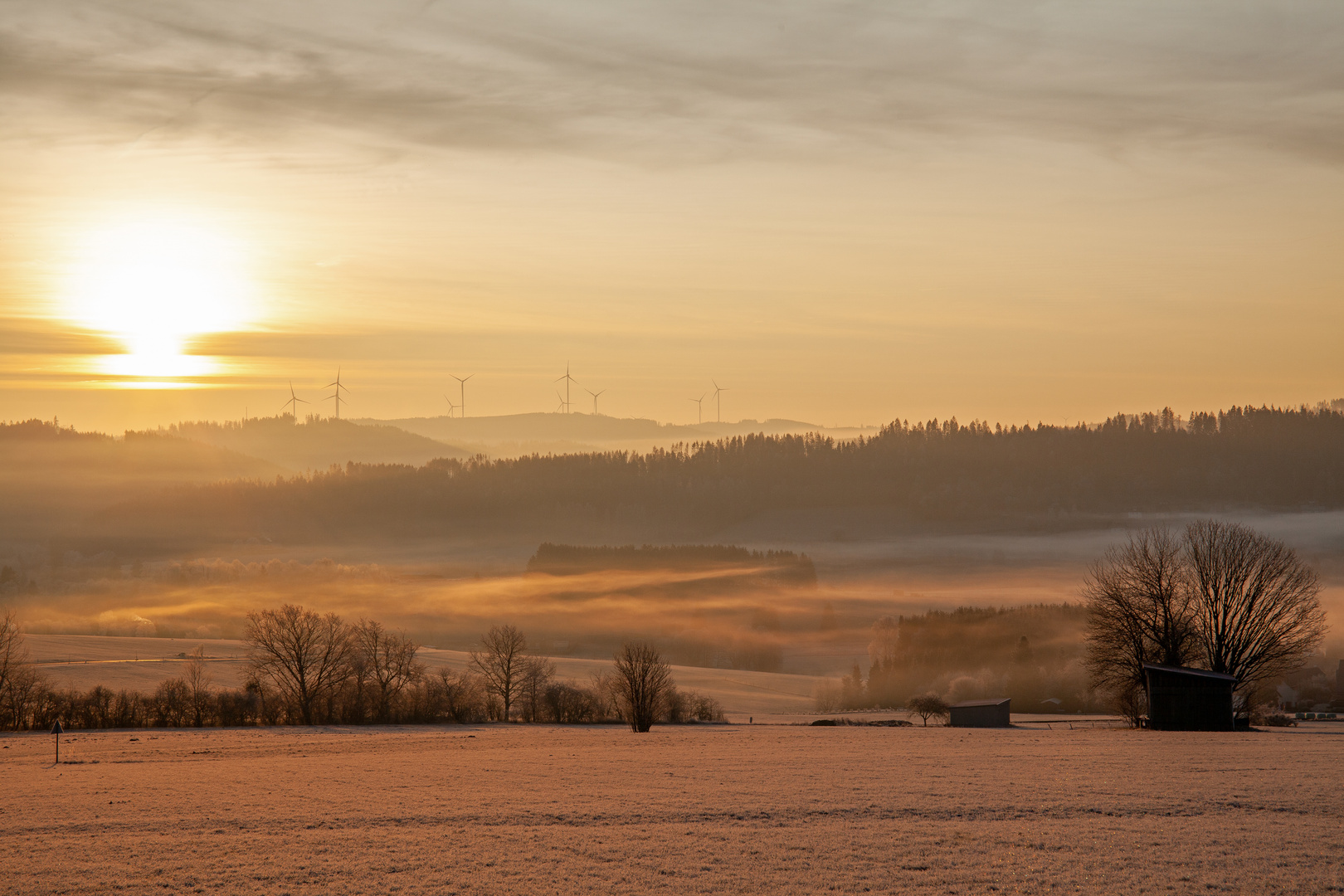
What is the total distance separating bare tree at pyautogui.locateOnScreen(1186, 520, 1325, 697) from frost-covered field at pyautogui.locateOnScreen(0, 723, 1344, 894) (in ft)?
101

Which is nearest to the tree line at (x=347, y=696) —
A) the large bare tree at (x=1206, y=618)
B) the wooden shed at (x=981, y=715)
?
the wooden shed at (x=981, y=715)

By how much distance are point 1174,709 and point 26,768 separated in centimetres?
7130

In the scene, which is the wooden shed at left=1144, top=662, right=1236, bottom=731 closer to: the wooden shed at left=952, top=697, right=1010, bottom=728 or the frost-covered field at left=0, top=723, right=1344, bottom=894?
the frost-covered field at left=0, top=723, right=1344, bottom=894

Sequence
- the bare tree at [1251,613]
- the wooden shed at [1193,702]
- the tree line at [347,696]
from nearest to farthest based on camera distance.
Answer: the wooden shed at [1193,702] → the bare tree at [1251,613] → the tree line at [347,696]

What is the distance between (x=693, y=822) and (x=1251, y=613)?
7164 centimetres

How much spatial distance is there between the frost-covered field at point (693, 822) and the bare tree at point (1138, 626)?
26424 mm

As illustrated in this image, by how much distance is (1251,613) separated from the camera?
292ft

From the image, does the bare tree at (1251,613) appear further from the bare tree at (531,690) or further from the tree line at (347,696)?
the bare tree at (531,690)

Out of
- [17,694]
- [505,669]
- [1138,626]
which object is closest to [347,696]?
[505,669]

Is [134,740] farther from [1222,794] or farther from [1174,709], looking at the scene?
[1174,709]

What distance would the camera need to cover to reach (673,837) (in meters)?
32.2

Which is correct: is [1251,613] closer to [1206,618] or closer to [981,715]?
[1206,618]

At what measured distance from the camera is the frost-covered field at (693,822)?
27.3m

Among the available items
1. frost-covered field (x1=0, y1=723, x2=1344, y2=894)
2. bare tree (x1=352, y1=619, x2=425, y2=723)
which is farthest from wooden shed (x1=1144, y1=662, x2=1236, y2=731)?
bare tree (x1=352, y1=619, x2=425, y2=723)
